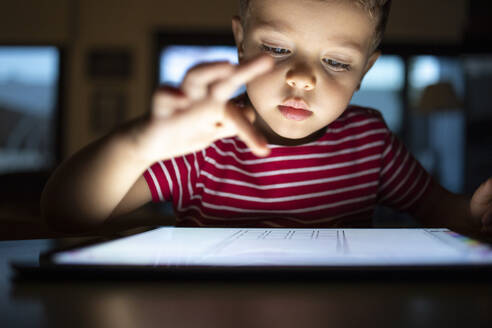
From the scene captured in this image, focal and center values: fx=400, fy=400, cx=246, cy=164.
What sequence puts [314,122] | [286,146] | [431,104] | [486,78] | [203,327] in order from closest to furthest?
[203,327], [314,122], [286,146], [431,104], [486,78]

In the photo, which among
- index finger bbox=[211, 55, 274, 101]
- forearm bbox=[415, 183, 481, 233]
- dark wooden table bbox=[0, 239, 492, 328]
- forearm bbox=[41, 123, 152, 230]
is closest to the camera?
dark wooden table bbox=[0, 239, 492, 328]

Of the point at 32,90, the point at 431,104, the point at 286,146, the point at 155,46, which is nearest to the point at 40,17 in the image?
the point at 32,90

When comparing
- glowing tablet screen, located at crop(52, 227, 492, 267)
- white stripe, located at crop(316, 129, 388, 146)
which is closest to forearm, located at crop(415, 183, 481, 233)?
white stripe, located at crop(316, 129, 388, 146)

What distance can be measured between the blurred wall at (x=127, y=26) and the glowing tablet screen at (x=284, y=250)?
4.16 metres

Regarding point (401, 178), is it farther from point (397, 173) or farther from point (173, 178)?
point (173, 178)

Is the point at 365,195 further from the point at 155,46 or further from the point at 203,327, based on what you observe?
the point at 155,46

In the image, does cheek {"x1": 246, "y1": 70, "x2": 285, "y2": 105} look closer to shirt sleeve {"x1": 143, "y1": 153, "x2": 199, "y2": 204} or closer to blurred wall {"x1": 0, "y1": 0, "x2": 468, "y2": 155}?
shirt sleeve {"x1": 143, "y1": 153, "x2": 199, "y2": 204}

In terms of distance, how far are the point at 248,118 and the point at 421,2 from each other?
15.5 feet

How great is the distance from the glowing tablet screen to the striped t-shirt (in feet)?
0.91

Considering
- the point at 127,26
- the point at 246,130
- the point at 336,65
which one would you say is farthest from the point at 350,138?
the point at 127,26

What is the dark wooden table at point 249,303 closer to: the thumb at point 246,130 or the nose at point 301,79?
the thumb at point 246,130

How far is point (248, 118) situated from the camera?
42 cm

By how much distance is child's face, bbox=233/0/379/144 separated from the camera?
1.79 feet

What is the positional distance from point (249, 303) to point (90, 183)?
1.09 ft
